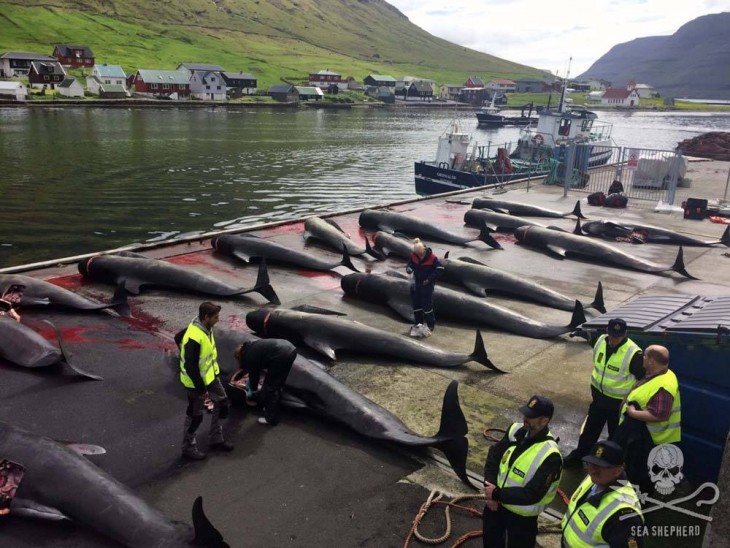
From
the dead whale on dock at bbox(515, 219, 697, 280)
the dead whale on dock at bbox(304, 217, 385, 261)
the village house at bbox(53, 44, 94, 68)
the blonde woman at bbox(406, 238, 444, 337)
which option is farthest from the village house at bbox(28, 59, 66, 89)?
the blonde woman at bbox(406, 238, 444, 337)

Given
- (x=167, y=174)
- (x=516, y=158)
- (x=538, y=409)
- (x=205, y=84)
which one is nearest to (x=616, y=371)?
(x=538, y=409)

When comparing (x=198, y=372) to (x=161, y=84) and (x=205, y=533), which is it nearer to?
(x=205, y=533)

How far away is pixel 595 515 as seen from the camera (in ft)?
16.0

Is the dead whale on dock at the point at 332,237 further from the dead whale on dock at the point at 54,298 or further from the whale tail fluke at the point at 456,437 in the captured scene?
the whale tail fluke at the point at 456,437

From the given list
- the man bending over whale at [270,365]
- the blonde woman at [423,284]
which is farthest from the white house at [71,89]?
the man bending over whale at [270,365]

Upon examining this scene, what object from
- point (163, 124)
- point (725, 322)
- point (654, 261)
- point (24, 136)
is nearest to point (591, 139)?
point (654, 261)

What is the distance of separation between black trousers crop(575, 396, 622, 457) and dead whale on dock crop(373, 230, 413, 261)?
11556 mm

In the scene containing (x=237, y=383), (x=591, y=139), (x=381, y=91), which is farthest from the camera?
(x=381, y=91)

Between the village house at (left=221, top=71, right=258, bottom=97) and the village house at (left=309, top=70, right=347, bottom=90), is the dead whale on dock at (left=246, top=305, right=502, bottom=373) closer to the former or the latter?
the village house at (left=221, top=71, right=258, bottom=97)

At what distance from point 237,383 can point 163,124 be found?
86532 mm

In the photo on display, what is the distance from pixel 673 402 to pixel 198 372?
245 inches

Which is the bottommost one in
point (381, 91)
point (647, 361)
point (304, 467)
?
point (304, 467)

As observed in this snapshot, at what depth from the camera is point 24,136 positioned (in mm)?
64250

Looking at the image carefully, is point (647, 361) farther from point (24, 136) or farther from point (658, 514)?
point (24, 136)
